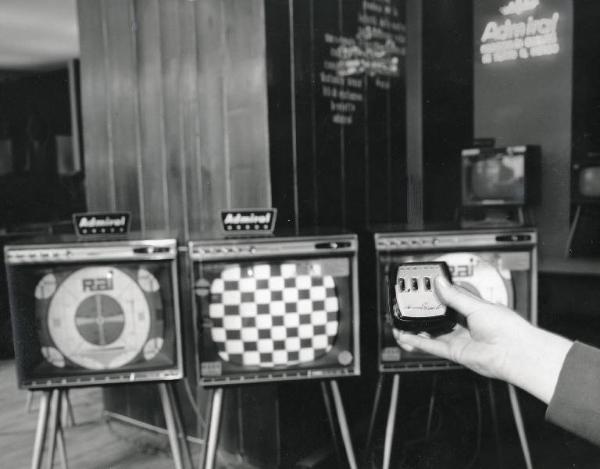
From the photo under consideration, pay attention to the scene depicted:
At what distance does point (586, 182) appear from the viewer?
181 inches

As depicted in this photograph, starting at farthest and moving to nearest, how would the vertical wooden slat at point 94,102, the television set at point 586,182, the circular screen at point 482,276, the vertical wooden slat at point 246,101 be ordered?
the television set at point 586,182
the vertical wooden slat at point 94,102
the vertical wooden slat at point 246,101
the circular screen at point 482,276

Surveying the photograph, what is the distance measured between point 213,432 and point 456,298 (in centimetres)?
104

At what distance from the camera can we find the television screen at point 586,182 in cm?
453

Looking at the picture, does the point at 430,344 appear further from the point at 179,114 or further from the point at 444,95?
the point at 444,95

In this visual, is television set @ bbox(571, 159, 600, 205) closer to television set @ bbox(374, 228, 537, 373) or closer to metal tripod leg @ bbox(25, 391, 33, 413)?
television set @ bbox(374, 228, 537, 373)

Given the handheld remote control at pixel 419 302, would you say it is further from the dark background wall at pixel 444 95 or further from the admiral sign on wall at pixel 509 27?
the dark background wall at pixel 444 95

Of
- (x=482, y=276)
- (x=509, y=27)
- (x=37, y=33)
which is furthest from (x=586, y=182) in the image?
(x=37, y=33)

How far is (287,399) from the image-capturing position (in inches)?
93.0

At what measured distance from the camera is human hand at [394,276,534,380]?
1.04 metres

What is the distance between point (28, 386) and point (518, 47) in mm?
3272

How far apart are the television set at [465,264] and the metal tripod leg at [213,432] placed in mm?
540

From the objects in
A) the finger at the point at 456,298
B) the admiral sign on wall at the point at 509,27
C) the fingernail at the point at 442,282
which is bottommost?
the finger at the point at 456,298

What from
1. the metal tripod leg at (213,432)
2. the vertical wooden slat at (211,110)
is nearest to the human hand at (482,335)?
the metal tripod leg at (213,432)

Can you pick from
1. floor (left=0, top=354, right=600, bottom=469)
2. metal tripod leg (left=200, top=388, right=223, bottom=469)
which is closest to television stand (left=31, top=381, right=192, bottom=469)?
Answer: metal tripod leg (left=200, top=388, right=223, bottom=469)
